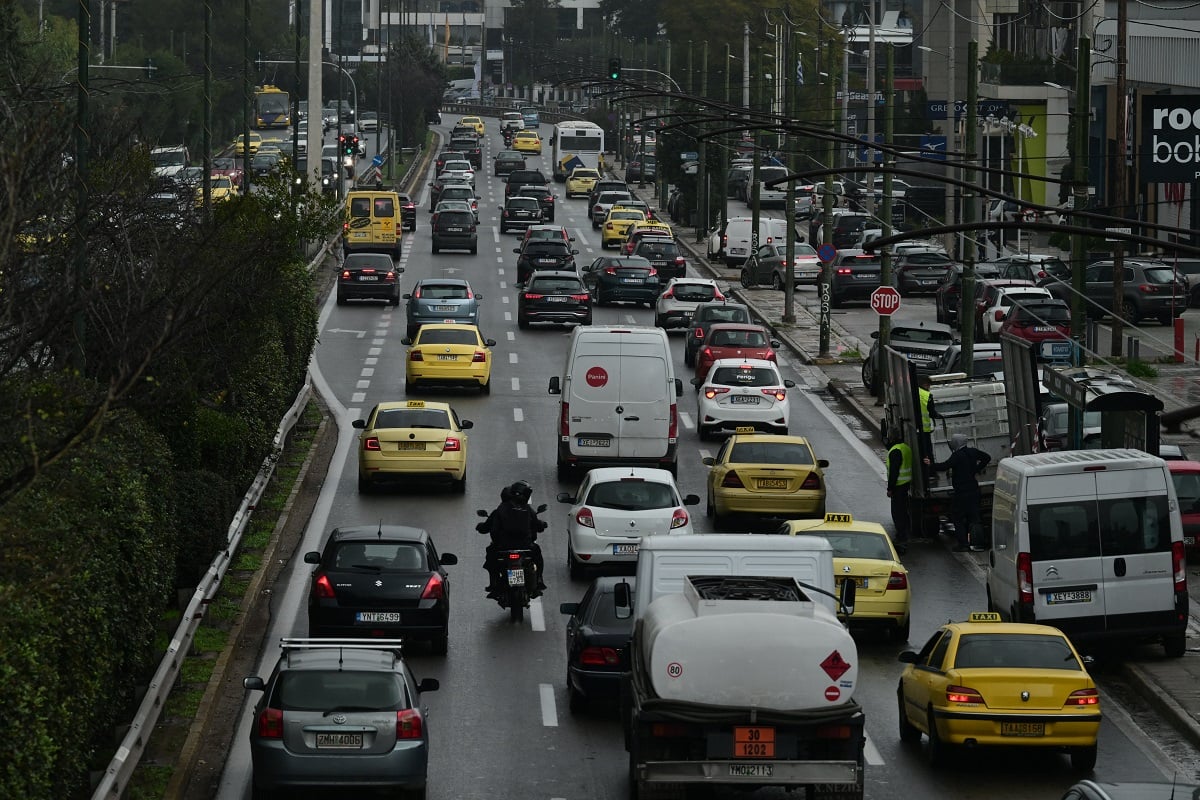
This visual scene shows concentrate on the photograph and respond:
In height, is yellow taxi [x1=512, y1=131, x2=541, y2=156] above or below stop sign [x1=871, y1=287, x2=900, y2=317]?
above

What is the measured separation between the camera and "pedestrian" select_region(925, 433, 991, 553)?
27.7 meters

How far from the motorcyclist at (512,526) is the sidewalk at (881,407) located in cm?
659

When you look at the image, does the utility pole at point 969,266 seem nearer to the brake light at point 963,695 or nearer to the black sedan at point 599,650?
the black sedan at point 599,650

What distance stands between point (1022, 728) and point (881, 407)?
79.7 feet

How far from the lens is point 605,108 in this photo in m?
158

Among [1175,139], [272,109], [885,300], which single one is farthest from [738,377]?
[272,109]

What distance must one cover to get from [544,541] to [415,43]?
13896 cm

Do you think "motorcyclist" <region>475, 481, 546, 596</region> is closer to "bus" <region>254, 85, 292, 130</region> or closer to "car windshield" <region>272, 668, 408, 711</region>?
"car windshield" <region>272, 668, 408, 711</region>

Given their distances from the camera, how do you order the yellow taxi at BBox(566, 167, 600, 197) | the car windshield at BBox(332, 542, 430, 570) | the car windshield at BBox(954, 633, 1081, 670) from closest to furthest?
1. the car windshield at BBox(954, 633, 1081, 670)
2. the car windshield at BBox(332, 542, 430, 570)
3. the yellow taxi at BBox(566, 167, 600, 197)

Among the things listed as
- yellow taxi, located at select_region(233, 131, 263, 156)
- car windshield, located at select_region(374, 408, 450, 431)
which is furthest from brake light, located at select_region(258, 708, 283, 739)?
yellow taxi, located at select_region(233, 131, 263, 156)

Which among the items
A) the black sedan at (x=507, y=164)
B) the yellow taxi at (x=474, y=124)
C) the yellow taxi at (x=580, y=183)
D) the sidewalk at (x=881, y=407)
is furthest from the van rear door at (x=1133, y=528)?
the yellow taxi at (x=474, y=124)

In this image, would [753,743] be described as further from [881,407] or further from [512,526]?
[881,407]

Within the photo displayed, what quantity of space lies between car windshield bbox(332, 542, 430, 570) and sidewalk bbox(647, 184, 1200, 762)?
7535 mm

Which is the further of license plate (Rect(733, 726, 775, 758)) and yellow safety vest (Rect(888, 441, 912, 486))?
yellow safety vest (Rect(888, 441, 912, 486))
